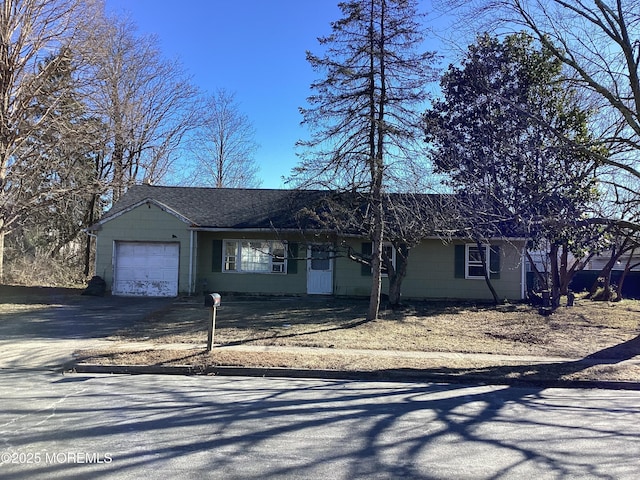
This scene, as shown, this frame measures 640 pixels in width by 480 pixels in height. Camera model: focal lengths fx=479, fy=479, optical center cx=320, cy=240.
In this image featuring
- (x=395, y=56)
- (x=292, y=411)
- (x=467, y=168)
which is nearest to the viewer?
(x=292, y=411)

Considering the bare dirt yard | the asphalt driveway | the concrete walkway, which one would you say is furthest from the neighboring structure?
the concrete walkway

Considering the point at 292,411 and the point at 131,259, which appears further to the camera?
the point at 131,259

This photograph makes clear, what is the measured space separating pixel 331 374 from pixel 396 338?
369 cm

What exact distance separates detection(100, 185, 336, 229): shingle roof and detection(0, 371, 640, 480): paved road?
36.7 ft

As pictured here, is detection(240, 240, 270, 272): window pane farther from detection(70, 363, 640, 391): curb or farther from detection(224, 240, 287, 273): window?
detection(70, 363, 640, 391): curb

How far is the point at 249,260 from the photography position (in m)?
19.5

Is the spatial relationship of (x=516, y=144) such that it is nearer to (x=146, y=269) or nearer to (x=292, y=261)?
(x=292, y=261)

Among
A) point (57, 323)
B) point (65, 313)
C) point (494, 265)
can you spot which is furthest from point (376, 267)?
point (65, 313)

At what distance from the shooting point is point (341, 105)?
520 inches

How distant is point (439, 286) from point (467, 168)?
5595 millimetres

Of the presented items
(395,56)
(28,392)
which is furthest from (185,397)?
(395,56)

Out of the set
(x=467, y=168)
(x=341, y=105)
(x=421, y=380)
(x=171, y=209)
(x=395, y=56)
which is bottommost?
(x=421, y=380)

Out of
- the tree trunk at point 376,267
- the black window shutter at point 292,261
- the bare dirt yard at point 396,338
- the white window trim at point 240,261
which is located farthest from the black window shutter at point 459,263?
the white window trim at point 240,261

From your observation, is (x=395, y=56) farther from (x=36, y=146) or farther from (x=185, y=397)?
(x=36, y=146)
